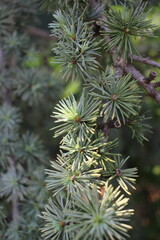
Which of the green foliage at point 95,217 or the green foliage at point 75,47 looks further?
the green foliage at point 75,47

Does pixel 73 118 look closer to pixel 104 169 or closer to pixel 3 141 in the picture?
pixel 104 169

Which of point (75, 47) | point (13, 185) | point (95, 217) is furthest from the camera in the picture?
point (13, 185)

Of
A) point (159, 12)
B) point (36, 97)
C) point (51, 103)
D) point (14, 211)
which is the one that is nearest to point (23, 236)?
point (14, 211)

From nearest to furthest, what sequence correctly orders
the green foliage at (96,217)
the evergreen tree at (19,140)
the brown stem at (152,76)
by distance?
the green foliage at (96,217), the brown stem at (152,76), the evergreen tree at (19,140)

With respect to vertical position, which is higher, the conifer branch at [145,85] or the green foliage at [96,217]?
the conifer branch at [145,85]

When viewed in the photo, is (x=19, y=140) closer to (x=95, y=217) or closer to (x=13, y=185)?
(x=13, y=185)

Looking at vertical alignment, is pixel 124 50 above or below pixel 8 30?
below

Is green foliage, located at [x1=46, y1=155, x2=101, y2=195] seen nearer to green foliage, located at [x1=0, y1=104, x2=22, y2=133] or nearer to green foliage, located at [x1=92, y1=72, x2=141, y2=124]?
green foliage, located at [x1=92, y1=72, x2=141, y2=124]

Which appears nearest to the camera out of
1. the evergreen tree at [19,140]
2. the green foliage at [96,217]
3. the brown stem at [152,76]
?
the green foliage at [96,217]

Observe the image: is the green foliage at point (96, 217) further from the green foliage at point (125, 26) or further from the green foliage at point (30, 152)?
the green foliage at point (30, 152)

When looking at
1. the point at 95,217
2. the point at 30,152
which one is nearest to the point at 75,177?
the point at 95,217

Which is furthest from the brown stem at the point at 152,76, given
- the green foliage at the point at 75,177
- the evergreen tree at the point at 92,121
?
the green foliage at the point at 75,177

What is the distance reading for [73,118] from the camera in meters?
0.43

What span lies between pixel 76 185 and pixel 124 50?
206 mm
